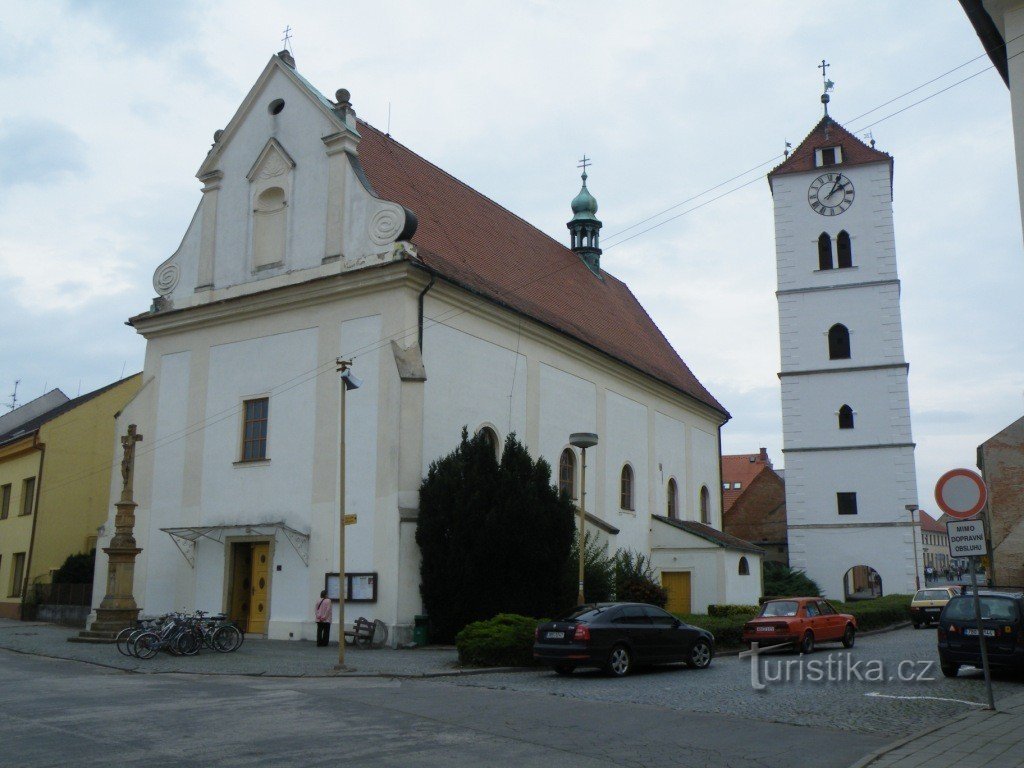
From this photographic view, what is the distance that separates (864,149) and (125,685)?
39529mm

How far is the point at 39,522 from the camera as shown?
33.8m

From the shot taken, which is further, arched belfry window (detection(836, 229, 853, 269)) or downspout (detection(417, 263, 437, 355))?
arched belfry window (detection(836, 229, 853, 269))

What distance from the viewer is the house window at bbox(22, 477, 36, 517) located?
34.6 m

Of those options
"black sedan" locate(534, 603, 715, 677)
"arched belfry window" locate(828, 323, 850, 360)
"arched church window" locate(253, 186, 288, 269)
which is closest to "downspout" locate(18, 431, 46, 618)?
"arched church window" locate(253, 186, 288, 269)

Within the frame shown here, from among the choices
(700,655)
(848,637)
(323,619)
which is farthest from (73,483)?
(848,637)

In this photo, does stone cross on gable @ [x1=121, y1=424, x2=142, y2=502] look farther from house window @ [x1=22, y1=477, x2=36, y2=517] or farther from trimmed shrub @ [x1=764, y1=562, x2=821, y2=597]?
trimmed shrub @ [x1=764, y1=562, x2=821, y2=597]

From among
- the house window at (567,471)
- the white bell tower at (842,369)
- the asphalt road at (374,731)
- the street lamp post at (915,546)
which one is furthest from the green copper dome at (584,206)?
the asphalt road at (374,731)

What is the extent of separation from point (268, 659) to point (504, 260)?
590 inches

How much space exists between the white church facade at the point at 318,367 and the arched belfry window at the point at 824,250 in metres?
17.3

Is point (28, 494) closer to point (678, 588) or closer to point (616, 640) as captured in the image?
point (678, 588)

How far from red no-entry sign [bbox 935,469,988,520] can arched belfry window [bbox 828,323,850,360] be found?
32.5 m

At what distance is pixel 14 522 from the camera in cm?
3528

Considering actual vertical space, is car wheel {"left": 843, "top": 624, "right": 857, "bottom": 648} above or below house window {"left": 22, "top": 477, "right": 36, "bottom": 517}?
below

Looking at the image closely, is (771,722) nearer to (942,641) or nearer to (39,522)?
(942,641)
